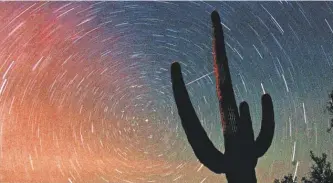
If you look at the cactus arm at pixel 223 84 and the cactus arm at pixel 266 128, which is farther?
the cactus arm at pixel 266 128

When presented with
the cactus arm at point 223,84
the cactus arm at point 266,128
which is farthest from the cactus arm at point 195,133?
the cactus arm at point 266,128

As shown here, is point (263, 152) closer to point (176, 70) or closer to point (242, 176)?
point (242, 176)

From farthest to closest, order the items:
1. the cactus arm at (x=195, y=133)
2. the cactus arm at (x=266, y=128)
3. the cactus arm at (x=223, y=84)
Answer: the cactus arm at (x=266, y=128), the cactus arm at (x=223, y=84), the cactus arm at (x=195, y=133)

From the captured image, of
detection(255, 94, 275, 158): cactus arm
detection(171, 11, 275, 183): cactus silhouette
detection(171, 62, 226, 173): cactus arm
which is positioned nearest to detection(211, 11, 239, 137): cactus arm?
detection(171, 11, 275, 183): cactus silhouette

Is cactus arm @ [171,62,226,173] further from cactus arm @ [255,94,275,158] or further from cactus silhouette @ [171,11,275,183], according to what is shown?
cactus arm @ [255,94,275,158]

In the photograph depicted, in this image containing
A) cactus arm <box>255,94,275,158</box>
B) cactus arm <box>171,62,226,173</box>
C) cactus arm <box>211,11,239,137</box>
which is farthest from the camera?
cactus arm <box>255,94,275,158</box>

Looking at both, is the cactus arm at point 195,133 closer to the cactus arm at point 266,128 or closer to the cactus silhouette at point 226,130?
the cactus silhouette at point 226,130
